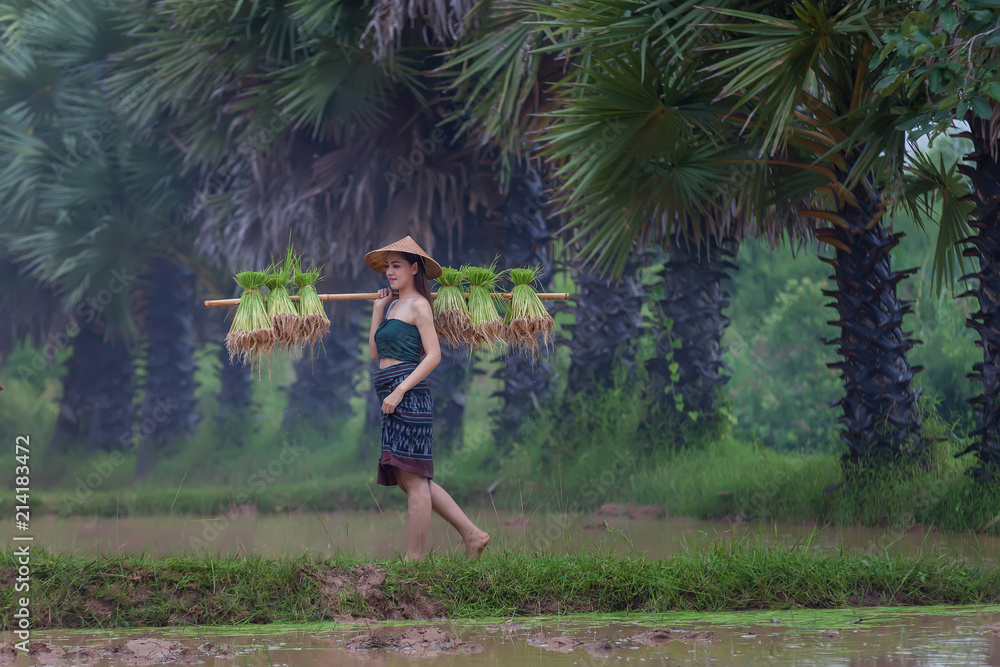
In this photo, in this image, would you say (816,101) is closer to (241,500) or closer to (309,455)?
(241,500)

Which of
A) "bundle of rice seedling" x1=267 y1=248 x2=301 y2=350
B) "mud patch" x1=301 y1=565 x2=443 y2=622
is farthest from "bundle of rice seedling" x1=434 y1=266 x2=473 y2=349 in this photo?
"mud patch" x1=301 y1=565 x2=443 y2=622

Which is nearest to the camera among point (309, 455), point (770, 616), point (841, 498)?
point (770, 616)

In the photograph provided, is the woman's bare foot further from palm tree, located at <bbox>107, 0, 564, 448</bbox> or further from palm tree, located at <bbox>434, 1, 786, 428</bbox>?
palm tree, located at <bbox>107, 0, 564, 448</bbox>

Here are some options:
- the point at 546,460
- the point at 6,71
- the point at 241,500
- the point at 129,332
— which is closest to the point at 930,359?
the point at 546,460

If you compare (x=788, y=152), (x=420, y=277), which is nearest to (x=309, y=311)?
(x=420, y=277)

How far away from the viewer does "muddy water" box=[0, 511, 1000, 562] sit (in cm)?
720

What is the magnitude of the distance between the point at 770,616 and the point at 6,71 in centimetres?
1766

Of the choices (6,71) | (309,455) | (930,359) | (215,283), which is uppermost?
(6,71)

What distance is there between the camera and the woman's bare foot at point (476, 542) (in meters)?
5.96

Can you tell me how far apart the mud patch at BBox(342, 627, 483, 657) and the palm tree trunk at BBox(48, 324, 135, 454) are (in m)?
15.6

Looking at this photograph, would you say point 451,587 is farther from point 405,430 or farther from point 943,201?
point 943,201

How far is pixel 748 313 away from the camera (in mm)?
26922

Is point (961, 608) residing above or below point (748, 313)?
below

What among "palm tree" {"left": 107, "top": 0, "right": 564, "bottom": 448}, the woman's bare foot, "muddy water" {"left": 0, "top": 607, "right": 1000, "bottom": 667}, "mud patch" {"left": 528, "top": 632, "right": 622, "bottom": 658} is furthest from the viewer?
"palm tree" {"left": 107, "top": 0, "right": 564, "bottom": 448}
